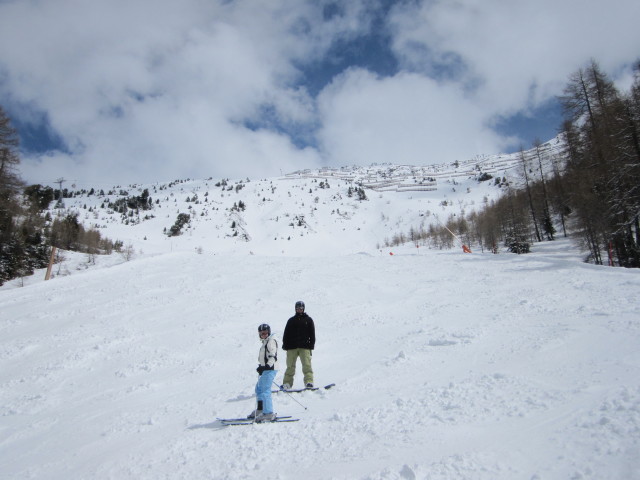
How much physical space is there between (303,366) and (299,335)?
2.35 ft

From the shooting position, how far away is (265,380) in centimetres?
653

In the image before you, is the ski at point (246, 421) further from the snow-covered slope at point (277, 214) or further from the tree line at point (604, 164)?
the snow-covered slope at point (277, 214)

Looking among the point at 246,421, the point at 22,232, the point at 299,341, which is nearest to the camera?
the point at 246,421

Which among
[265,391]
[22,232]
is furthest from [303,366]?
[22,232]

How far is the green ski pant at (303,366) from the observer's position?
795cm

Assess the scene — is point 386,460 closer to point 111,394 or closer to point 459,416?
point 459,416

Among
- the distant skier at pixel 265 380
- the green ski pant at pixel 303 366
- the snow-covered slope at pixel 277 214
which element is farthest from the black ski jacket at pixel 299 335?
the snow-covered slope at pixel 277 214

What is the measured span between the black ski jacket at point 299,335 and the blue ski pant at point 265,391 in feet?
5.73

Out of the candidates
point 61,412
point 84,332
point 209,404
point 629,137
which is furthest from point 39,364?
point 629,137

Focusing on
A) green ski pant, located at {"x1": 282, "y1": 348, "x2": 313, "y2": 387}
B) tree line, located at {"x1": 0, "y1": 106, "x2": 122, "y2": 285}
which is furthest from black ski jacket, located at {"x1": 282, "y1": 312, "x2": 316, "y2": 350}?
tree line, located at {"x1": 0, "y1": 106, "x2": 122, "y2": 285}

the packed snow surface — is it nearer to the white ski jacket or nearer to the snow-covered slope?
the white ski jacket

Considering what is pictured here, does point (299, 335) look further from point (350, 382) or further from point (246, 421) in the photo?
point (246, 421)

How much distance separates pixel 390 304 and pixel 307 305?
12.1 ft

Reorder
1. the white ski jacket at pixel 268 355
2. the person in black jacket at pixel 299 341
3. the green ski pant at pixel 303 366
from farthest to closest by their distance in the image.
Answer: the person in black jacket at pixel 299 341, the green ski pant at pixel 303 366, the white ski jacket at pixel 268 355
